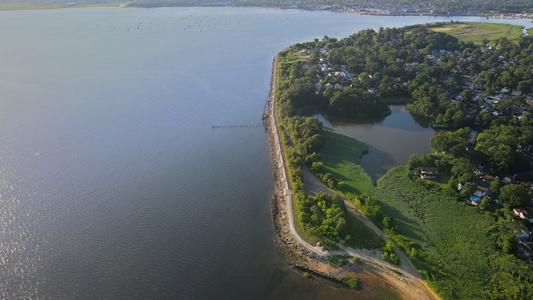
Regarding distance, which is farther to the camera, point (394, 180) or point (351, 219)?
point (394, 180)

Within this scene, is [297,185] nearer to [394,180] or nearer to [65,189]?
[394,180]

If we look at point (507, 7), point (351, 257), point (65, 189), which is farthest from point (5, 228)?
point (507, 7)

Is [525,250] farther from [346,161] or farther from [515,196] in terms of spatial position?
[346,161]

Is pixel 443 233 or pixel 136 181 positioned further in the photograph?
pixel 136 181

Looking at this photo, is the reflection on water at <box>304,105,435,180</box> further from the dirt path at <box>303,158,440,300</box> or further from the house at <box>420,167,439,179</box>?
the dirt path at <box>303,158,440,300</box>

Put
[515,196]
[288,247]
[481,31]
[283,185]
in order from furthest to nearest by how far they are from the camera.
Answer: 1. [481,31]
2. [283,185]
3. [515,196]
4. [288,247]

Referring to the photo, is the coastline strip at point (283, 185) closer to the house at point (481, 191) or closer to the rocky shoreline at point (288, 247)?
the rocky shoreline at point (288, 247)

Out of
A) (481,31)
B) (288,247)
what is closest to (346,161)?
(288,247)
